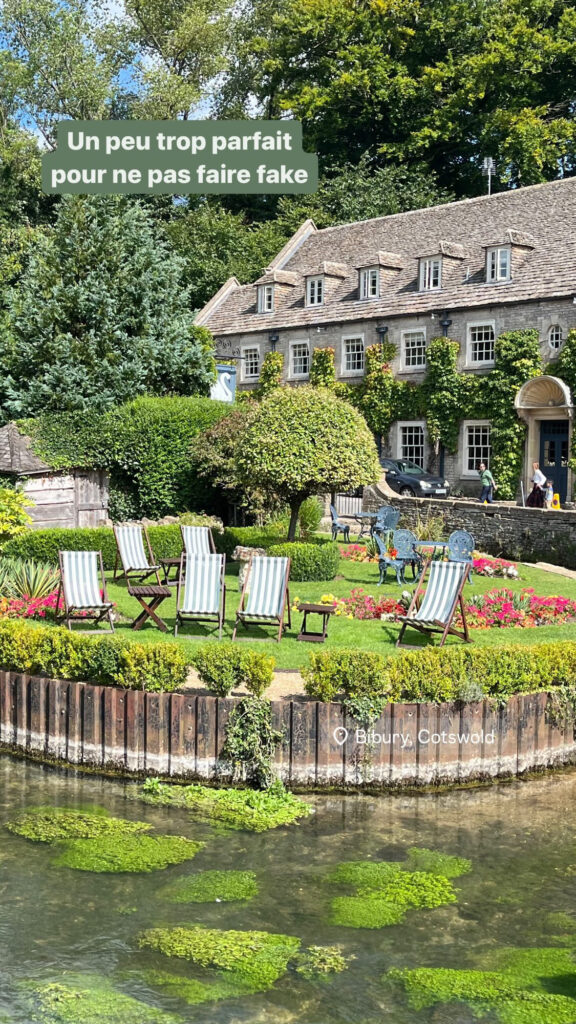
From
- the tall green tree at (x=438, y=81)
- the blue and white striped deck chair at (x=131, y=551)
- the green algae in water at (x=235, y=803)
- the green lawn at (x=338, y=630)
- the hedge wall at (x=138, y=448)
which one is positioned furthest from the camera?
the tall green tree at (x=438, y=81)

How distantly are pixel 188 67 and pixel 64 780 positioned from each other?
187 feet

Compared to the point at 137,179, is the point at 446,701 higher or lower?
lower

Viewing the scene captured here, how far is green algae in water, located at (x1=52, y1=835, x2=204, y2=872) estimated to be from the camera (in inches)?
344

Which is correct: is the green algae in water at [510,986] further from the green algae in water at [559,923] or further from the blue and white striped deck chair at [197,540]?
the blue and white striped deck chair at [197,540]

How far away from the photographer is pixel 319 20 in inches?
2073

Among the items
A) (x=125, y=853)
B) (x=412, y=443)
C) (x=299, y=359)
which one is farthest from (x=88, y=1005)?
(x=299, y=359)

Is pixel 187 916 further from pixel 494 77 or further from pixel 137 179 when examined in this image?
pixel 494 77

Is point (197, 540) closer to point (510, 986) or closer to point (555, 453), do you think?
point (510, 986)

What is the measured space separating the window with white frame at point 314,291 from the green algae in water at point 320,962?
3475cm

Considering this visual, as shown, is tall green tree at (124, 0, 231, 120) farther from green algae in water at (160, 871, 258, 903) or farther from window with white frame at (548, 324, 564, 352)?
green algae in water at (160, 871, 258, 903)

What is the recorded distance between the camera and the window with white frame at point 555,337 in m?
31.5

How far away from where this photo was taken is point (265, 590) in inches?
562

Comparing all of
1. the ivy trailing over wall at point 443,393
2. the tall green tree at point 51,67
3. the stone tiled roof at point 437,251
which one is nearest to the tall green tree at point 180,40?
the tall green tree at point 51,67

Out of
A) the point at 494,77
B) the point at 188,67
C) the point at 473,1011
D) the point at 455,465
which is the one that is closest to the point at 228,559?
the point at 455,465
